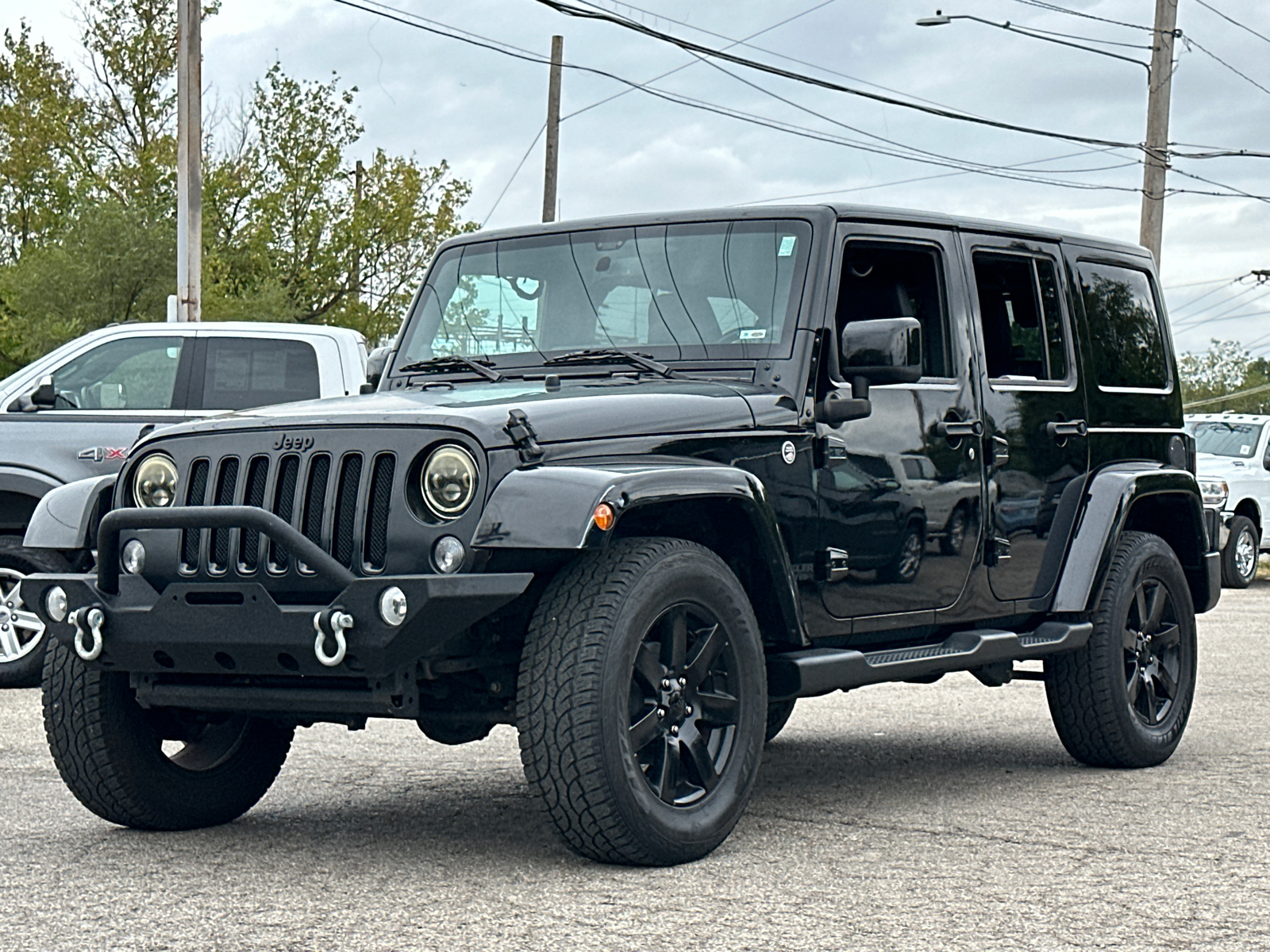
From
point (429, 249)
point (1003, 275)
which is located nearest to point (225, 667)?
point (1003, 275)

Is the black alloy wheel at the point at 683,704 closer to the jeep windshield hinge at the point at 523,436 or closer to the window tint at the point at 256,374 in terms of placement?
the jeep windshield hinge at the point at 523,436

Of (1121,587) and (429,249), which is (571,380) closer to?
(1121,587)

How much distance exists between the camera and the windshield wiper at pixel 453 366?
21.5ft

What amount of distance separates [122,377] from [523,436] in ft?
20.8

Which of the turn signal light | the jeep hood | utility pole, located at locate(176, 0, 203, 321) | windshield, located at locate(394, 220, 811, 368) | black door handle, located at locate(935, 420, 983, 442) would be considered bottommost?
the turn signal light

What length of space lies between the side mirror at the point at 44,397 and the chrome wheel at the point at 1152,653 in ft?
20.1

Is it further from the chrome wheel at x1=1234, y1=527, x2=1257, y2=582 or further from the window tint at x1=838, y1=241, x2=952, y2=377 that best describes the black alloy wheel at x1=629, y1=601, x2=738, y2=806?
the chrome wheel at x1=1234, y1=527, x2=1257, y2=582

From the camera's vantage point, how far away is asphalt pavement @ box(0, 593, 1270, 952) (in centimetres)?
468

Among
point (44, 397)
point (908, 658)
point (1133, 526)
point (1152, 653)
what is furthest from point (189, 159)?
point (908, 658)

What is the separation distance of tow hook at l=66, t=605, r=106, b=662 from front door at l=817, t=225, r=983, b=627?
2.31m

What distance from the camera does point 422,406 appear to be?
5.58 metres

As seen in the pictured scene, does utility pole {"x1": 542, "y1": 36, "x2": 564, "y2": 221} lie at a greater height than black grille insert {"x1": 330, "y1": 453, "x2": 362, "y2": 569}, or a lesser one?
greater

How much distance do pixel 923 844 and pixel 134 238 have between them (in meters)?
31.0

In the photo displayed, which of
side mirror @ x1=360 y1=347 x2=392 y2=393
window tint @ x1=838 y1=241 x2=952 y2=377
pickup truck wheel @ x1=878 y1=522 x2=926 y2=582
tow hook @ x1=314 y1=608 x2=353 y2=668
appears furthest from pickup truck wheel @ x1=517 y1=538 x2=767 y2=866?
side mirror @ x1=360 y1=347 x2=392 y2=393
